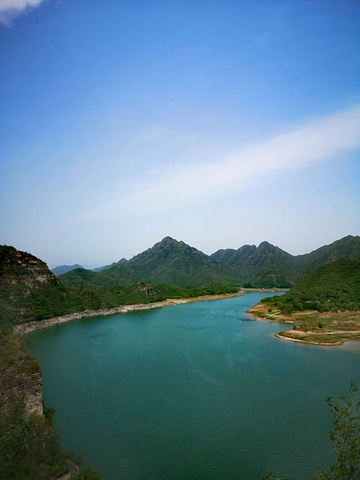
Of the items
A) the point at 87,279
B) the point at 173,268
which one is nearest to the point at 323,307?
the point at 87,279

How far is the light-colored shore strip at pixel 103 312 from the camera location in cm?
5021

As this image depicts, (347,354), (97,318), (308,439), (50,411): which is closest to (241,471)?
(308,439)

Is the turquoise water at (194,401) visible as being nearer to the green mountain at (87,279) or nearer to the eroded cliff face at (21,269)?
the eroded cliff face at (21,269)

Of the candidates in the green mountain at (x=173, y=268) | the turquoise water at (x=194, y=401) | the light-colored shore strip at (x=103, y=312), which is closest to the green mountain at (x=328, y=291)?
the turquoise water at (x=194, y=401)

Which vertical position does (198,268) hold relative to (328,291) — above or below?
above

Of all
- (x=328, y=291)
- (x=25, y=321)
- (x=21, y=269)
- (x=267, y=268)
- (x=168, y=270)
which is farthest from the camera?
(x=168, y=270)

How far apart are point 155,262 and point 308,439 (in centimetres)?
14526

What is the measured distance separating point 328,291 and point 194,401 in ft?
155

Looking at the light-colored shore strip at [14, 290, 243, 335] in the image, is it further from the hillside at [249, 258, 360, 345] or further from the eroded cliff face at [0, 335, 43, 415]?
the hillside at [249, 258, 360, 345]

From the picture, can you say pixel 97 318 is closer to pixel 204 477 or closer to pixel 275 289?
pixel 204 477

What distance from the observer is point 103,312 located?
225 feet

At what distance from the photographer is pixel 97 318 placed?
209 feet

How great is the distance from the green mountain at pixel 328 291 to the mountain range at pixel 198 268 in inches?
1540

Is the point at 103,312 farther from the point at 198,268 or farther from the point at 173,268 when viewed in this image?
the point at 198,268
